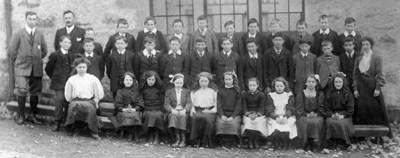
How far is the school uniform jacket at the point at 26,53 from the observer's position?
780 centimetres

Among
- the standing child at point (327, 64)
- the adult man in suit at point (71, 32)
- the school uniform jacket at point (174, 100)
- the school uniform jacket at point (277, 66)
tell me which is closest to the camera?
the school uniform jacket at point (174, 100)

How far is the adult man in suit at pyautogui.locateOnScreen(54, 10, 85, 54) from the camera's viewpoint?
8.06 metres

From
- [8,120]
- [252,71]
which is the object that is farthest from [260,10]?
[8,120]

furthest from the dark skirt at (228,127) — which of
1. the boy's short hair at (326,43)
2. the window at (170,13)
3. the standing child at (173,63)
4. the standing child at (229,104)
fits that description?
the window at (170,13)

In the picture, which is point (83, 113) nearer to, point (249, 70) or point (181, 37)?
point (181, 37)

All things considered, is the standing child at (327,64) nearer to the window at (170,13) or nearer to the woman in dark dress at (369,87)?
the woman in dark dress at (369,87)

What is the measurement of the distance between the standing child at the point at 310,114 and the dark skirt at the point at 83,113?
260 cm

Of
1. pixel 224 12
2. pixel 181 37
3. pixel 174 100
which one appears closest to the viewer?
pixel 174 100

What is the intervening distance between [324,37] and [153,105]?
8.59ft

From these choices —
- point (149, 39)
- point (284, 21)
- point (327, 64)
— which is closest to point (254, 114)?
point (327, 64)

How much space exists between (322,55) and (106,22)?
133 inches

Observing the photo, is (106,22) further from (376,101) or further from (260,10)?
(376,101)

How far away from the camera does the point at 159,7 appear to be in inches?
357

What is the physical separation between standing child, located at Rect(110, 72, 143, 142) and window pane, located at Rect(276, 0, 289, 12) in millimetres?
2696
